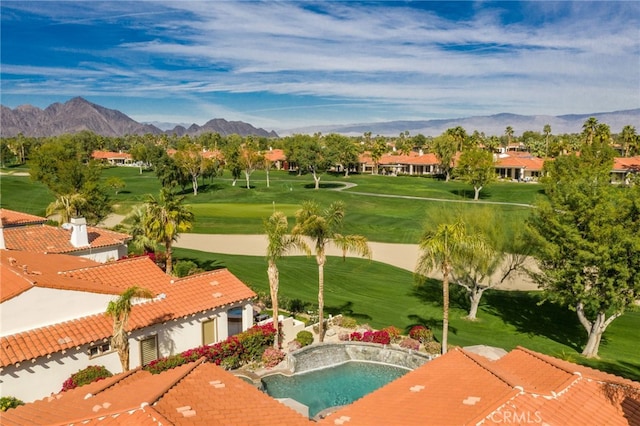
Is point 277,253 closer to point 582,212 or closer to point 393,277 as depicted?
point 582,212

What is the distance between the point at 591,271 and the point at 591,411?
16677mm

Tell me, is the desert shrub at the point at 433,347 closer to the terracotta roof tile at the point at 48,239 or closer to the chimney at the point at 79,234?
the terracotta roof tile at the point at 48,239

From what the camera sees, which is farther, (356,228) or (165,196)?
(356,228)

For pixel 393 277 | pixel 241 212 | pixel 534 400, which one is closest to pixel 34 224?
pixel 393 277

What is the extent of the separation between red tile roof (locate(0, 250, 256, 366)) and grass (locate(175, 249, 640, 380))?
10.3m

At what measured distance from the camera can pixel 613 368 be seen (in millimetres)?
25328

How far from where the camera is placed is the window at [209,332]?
24.1 meters

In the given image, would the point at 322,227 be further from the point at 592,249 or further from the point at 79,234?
the point at 79,234

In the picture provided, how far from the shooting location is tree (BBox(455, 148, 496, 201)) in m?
92.5

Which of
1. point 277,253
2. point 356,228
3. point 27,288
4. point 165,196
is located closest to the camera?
Answer: point 27,288

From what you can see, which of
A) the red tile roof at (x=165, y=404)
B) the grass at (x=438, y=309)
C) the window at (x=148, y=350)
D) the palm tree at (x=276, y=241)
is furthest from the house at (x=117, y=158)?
the red tile roof at (x=165, y=404)

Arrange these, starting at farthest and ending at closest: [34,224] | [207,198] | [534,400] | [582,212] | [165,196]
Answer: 1. [207,198]
2. [34,224]
3. [165,196]
4. [582,212]
5. [534,400]

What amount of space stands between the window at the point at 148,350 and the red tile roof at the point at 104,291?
0.92m

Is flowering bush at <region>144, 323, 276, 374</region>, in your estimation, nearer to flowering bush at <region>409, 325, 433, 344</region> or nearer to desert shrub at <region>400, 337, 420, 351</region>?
desert shrub at <region>400, 337, 420, 351</region>
